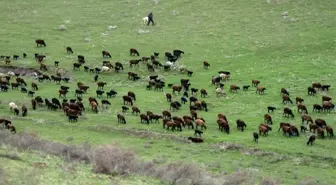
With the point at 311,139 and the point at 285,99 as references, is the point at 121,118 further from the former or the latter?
the point at 285,99

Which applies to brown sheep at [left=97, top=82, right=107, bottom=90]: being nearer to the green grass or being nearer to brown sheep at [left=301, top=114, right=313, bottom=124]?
brown sheep at [left=301, top=114, right=313, bottom=124]

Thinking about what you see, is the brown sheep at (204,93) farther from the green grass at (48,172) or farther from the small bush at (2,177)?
the small bush at (2,177)

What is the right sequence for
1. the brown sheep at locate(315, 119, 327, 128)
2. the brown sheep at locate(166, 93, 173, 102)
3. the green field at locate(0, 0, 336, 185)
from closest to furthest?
the green field at locate(0, 0, 336, 185) → the brown sheep at locate(315, 119, 327, 128) → the brown sheep at locate(166, 93, 173, 102)

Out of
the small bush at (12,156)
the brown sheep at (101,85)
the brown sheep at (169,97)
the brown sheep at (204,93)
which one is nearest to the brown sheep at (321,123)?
the brown sheep at (204,93)

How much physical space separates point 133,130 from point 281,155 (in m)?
9.40

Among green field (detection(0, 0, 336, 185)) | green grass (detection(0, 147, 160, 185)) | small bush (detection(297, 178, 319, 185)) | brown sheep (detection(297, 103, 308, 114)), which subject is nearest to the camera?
green grass (detection(0, 147, 160, 185))

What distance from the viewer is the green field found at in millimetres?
29469

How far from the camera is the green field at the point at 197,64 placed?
2947cm

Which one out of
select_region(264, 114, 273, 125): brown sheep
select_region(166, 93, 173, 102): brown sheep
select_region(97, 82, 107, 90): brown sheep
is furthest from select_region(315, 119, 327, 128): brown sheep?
select_region(97, 82, 107, 90): brown sheep

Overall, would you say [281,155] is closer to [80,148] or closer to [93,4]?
[80,148]

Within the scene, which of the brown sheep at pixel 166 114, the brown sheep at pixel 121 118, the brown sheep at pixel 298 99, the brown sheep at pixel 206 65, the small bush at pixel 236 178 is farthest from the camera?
the brown sheep at pixel 206 65

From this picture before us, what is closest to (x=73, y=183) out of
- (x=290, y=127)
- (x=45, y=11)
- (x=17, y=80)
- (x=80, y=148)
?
(x=80, y=148)

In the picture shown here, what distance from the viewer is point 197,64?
52.0 meters

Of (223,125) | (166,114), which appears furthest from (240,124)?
(166,114)
